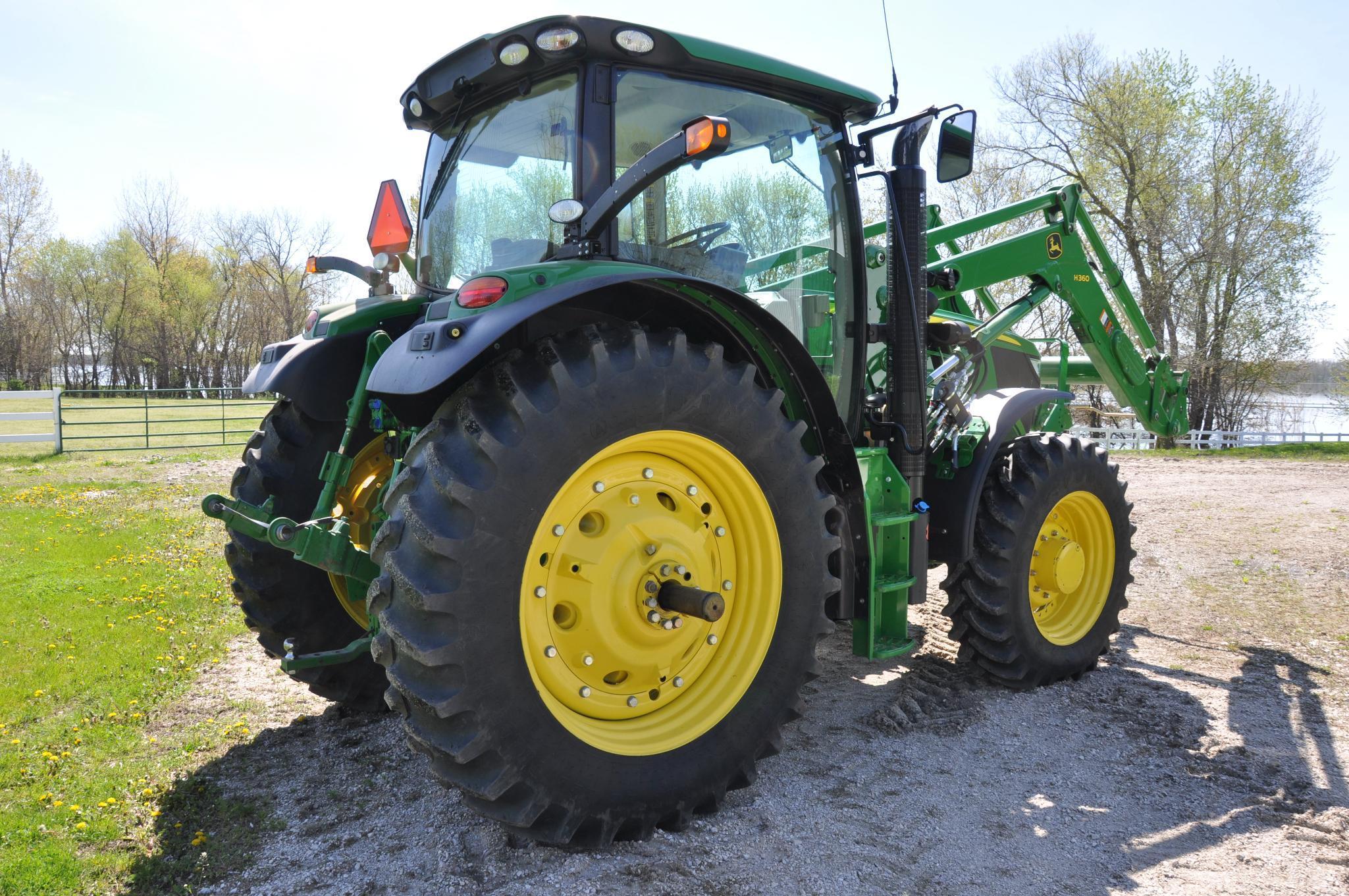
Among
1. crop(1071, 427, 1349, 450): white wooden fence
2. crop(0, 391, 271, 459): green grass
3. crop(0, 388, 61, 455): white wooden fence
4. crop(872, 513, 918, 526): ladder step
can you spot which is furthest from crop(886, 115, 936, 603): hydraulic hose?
crop(1071, 427, 1349, 450): white wooden fence

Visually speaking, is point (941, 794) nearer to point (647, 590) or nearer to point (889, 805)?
point (889, 805)

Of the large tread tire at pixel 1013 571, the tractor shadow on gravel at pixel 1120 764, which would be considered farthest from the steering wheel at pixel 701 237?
the tractor shadow on gravel at pixel 1120 764

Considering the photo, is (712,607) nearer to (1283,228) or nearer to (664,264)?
(664,264)

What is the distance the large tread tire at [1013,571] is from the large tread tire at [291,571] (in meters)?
2.63

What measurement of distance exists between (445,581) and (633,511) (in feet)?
2.28

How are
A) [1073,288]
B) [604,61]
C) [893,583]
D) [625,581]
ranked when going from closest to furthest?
[625,581] → [604,61] → [893,583] → [1073,288]

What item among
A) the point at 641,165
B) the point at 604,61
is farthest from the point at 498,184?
the point at 641,165

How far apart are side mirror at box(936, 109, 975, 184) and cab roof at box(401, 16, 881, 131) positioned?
31 centimetres

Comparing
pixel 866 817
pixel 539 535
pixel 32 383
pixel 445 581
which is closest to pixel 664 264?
pixel 539 535

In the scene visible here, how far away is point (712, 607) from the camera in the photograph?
2.63m

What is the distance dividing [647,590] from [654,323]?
90 centimetres

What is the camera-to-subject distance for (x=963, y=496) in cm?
400

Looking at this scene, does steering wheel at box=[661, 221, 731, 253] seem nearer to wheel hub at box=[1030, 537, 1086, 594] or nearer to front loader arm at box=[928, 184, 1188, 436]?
front loader arm at box=[928, 184, 1188, 436]

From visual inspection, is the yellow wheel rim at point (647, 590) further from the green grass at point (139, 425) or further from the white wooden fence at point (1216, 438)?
the white wooden fence at point (1216, 438)
